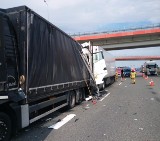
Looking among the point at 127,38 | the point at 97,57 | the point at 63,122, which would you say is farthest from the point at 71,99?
the point at 127,38

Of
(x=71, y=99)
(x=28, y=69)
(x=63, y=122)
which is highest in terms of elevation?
(x=28, y=69)

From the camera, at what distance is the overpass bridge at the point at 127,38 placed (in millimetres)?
47375

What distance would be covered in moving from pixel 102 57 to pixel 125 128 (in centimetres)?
1497

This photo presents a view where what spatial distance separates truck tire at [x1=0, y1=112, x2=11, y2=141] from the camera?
246 inches

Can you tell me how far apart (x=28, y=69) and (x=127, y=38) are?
143ft

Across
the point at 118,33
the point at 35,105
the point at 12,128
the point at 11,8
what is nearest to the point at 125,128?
the point at 35,105

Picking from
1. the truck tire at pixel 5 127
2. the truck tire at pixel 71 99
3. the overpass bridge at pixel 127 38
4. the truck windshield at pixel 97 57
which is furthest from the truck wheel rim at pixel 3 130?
the overpass bridge at pixel 127 38

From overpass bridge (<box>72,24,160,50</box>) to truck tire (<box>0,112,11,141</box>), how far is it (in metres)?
41.2

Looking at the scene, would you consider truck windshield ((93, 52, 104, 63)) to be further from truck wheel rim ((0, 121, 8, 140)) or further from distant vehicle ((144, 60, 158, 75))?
distant vehicle ((144, 60, 158, 75))

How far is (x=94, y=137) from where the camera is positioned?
7.19 m

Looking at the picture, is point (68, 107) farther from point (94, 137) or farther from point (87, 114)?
point (94, 137)

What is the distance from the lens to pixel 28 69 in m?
7.48

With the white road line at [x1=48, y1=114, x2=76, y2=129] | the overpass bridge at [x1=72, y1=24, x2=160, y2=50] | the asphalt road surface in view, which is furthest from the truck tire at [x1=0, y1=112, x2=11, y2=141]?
the overpass bridge at [x1=72, y1=24, x2=160, y2=50]

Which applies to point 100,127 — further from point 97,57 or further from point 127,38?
point 127,38
